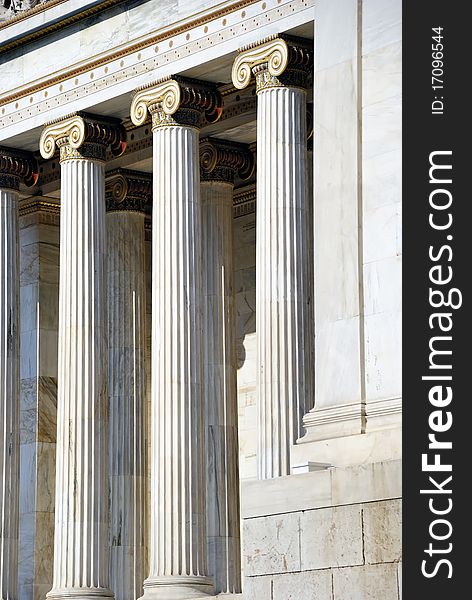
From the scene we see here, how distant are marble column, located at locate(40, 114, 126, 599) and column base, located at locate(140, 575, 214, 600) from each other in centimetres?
565

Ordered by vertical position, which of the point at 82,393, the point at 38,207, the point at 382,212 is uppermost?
the point at 38,207

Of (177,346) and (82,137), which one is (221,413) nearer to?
(177,346)

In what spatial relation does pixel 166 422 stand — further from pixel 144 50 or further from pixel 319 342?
pixel 319 342

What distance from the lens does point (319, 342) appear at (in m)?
48.0

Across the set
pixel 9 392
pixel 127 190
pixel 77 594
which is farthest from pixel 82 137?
pixel 77 594

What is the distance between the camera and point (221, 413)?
78.4 meters

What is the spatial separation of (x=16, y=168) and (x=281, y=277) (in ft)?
75.3

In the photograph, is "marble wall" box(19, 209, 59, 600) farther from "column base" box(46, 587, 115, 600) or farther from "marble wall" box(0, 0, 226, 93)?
"column base" box(46, 587, 115, 600)

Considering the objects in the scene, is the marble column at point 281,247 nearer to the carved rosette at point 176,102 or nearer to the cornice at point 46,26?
the carved rosette at point 176,102

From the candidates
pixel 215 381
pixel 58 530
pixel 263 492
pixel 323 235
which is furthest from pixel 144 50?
→ pixel 263 492

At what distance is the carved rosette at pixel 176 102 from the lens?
2896 inches

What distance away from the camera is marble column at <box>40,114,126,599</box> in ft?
245

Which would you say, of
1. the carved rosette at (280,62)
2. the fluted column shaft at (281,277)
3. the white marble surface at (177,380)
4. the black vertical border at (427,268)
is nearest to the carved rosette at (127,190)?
the white marble surface at (177,380)

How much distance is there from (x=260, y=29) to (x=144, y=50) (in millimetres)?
7712
